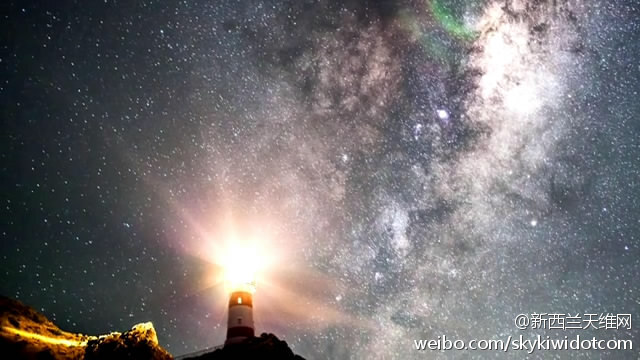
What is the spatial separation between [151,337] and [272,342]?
45.3 ft

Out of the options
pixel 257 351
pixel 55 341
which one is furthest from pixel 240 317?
pixel 55 341

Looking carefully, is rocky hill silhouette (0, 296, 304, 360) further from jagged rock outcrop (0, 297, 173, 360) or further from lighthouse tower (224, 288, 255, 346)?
lighthouse tower (224, 288, 255, 346)

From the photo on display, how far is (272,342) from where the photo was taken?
3025 centimetres

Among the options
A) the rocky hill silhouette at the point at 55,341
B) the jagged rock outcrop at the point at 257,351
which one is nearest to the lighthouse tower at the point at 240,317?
the jagged rock outcrop at the point at 257,351

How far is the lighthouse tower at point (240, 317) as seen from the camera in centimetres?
3375

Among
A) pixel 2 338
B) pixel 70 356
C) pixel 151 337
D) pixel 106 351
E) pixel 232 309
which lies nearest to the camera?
pixel 2 338

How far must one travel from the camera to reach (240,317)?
115 feet

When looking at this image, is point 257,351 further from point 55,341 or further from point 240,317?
point 55,341

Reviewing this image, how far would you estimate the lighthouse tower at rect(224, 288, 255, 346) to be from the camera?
33.8 metres

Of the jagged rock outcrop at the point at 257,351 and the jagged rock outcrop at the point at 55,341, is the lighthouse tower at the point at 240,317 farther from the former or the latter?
the jagged rock outcrop at the point at 55,341

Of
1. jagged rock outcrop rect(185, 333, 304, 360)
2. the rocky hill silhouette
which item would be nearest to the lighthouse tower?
jagged rock outcrop rect(185, 333, 304, 360)

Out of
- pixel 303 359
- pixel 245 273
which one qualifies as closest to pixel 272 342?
pixel 303 359

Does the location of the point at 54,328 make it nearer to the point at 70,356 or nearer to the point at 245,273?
the point at 70,356

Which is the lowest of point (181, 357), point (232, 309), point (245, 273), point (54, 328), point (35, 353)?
point (35, 353)
